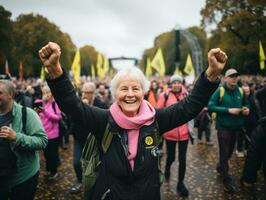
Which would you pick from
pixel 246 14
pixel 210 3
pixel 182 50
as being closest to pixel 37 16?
pixel 182 50

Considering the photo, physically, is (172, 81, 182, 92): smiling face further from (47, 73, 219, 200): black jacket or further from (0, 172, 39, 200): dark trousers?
(47, 73, 219, 200): black jacket

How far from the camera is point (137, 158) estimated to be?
2416 mm

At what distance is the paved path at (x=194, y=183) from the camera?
605 centimetres

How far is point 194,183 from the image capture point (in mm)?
6820

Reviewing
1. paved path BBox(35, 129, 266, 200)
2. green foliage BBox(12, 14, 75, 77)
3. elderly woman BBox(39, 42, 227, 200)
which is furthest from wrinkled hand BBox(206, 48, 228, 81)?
green foliage BBox(12, 14, 75, 77)

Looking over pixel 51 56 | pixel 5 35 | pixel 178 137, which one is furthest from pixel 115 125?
pixel 5 35

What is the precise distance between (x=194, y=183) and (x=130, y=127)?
4.85 metres

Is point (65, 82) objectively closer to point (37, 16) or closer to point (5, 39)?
point (5, 39)

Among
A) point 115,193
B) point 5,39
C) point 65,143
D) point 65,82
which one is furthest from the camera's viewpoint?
point 5,39

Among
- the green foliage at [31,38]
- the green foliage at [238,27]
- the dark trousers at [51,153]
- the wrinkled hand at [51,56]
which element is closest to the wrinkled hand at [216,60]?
the wrinkled hand at [51,56]

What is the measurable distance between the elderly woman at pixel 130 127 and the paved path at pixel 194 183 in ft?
12.3

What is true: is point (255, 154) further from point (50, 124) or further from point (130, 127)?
point (50, 124)

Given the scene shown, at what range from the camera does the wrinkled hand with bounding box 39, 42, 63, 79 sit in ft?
6.89

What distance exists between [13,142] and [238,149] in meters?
7.56
